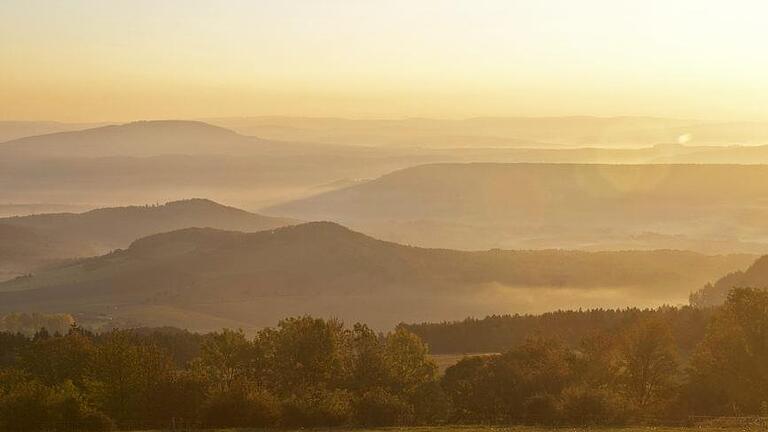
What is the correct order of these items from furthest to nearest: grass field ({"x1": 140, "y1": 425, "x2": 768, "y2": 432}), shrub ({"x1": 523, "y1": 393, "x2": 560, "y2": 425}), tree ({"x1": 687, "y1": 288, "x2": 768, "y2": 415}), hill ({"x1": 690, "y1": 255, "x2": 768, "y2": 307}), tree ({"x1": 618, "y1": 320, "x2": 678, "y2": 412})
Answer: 1. hill ({"x1": 690, "y1": 255, "x2": 768, "y2": 307})
2. tree ({"x1": 618, "y1": 320, "x2": 678, "y2": 412})
3. tree ({"x1": 687, "y1": 288, "x2": 768, "y2": 415})
4. shrub ({"x1": 523, "y1": 393, "x2": 560, "y2": 425})
5. grass field ({"x1": 140, "y1": 425, "x2": 768, "y2": 432})

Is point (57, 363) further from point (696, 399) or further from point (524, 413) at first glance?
point (696, 399)

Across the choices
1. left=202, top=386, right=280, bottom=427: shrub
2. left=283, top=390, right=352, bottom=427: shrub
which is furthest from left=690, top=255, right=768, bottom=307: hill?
left=202, top=386, right=280, bottom=427: shrub

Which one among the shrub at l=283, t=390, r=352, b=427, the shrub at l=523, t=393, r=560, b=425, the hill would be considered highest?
the shrub at l=283, t=390, r=352, b=427

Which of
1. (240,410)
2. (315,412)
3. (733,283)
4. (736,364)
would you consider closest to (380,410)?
(315,412)

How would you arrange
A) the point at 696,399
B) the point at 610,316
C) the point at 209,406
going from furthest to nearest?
the point at 610,316, the point at 696,399, the point at 209,406

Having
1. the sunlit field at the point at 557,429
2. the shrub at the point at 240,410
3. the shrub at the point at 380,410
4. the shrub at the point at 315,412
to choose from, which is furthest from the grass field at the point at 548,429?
the shrub at the point at 380,410

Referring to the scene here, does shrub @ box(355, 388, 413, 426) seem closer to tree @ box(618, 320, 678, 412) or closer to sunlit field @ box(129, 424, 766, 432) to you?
sunlit field @ box(129, 424, 766, 432)

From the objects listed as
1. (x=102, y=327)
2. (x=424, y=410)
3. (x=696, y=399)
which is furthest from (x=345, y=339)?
(x=102, y=327)
